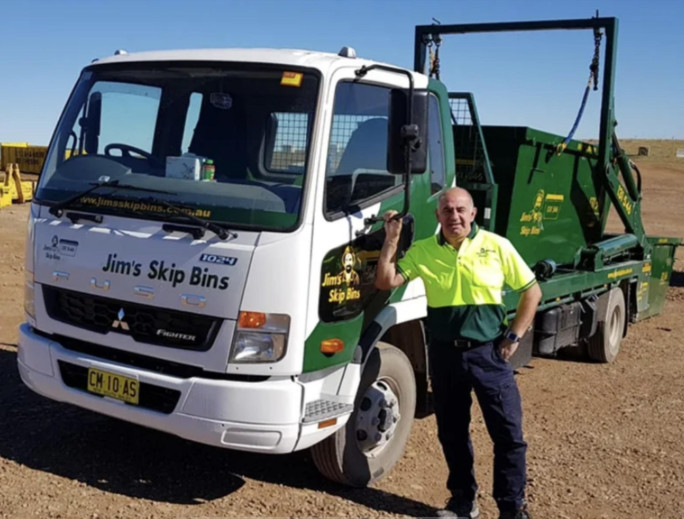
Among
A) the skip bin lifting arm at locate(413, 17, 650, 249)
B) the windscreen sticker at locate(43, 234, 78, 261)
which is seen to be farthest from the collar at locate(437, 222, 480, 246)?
the skip bin lifting arm at locate(413, 17, 650, 249)

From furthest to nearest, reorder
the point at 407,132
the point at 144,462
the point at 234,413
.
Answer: the point at 144,462
the point at 407,132
the point at 234,413

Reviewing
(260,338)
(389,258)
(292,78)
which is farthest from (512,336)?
(292,78)

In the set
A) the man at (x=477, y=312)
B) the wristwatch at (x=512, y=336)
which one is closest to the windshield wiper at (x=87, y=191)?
Answer: the man at (x=477, y=312)

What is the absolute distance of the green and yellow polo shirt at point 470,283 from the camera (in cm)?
433

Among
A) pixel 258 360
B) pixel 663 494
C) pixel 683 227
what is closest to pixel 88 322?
pixel 258 360

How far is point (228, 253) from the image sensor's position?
407 cm

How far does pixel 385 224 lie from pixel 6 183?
20398 mm

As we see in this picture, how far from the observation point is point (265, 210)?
162 inches

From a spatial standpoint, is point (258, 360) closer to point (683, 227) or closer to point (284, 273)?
point (284, 273)

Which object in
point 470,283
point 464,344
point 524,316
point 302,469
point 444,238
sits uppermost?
point 444,238

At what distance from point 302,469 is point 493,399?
1.42m

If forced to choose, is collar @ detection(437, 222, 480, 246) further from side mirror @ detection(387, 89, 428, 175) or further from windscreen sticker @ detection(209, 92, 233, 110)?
windscreen sticker @ detection(209, 92, 233, 110)

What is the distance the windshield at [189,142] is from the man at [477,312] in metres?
0.70

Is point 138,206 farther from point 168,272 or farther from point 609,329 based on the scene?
point 609,329
